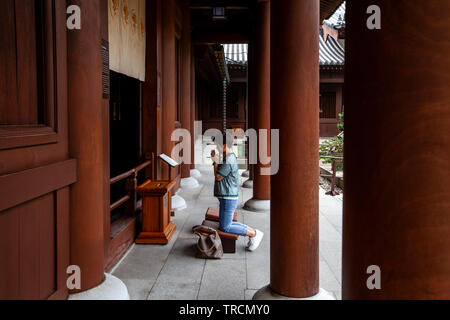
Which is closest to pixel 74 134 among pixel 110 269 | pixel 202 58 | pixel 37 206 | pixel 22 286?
pixel 37 206

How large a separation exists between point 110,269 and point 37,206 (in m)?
2.31

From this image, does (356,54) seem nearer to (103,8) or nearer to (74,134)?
(74,134)

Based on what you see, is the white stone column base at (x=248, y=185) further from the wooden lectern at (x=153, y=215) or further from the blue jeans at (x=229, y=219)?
the blue jeans at (x=229, y=219)

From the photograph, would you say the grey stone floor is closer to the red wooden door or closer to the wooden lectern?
the wooden lectern

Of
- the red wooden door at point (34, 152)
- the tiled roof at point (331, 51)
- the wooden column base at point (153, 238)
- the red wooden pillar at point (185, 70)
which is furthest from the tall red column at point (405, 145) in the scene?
the tiled roof at point (331, 51)

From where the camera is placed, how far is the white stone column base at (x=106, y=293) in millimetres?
3270

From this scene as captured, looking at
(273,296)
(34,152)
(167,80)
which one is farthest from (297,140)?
(167,80)

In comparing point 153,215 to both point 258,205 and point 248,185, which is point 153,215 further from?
point 248,185

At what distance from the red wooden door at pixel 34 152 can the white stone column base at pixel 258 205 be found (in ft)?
17.6

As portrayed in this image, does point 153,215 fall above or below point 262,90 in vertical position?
below

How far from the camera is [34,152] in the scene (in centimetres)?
250

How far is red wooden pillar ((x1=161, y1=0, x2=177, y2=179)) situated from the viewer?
774 centimetres

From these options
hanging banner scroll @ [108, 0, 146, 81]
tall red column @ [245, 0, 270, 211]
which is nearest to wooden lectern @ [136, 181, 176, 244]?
hanging banner scroll @ [108, 0, 146, 81]

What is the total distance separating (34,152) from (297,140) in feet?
7.06
